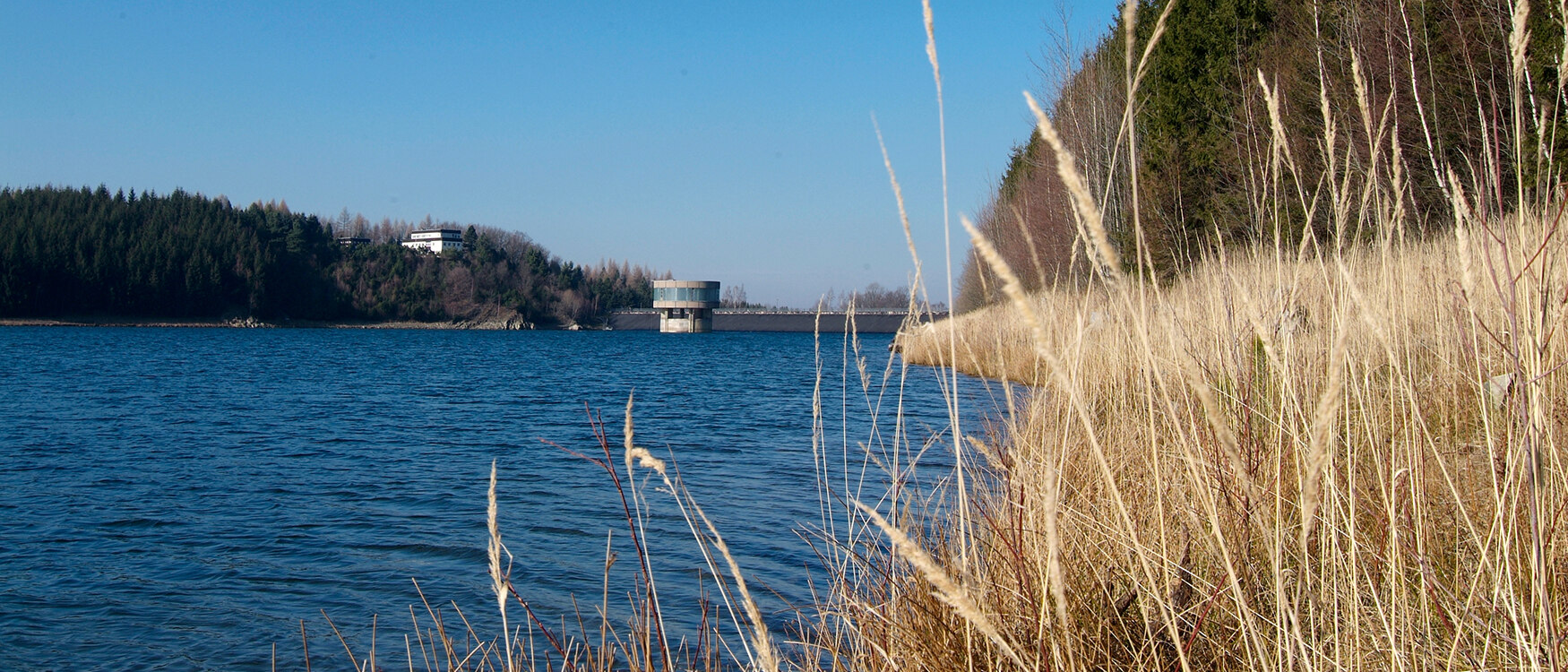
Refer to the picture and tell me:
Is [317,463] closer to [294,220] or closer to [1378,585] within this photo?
[1378,585]

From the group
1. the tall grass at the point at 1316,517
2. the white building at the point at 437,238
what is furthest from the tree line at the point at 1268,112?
the white building at the point at 437,238

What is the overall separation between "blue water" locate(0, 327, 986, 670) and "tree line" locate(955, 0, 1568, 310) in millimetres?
2563

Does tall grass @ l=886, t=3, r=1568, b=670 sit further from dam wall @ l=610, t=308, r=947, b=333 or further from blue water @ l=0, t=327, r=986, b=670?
dam wall @ l=610, t=308, r=947, b=333

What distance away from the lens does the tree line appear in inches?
254

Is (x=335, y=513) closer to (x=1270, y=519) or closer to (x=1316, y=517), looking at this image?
(x=1270, y=519)

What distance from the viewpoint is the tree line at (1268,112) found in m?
6.45

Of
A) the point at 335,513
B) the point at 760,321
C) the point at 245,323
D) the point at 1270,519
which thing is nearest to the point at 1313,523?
the point at 1270,519

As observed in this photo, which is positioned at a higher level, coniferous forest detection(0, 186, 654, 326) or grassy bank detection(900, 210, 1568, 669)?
coniferous forest detection(0, 186, 654, 326)

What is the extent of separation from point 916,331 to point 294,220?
93.8 m

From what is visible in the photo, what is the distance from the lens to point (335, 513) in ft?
23.0

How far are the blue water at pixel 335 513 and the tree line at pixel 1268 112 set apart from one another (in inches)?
101

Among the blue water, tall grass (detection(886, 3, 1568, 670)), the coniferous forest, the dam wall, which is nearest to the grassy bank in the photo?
tall grass (detection(886, 3, 1568, 670))

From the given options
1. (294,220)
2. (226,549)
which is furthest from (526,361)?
(294,220)

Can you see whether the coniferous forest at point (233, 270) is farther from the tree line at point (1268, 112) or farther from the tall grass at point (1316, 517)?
the tall grass at point (1316, 517)
